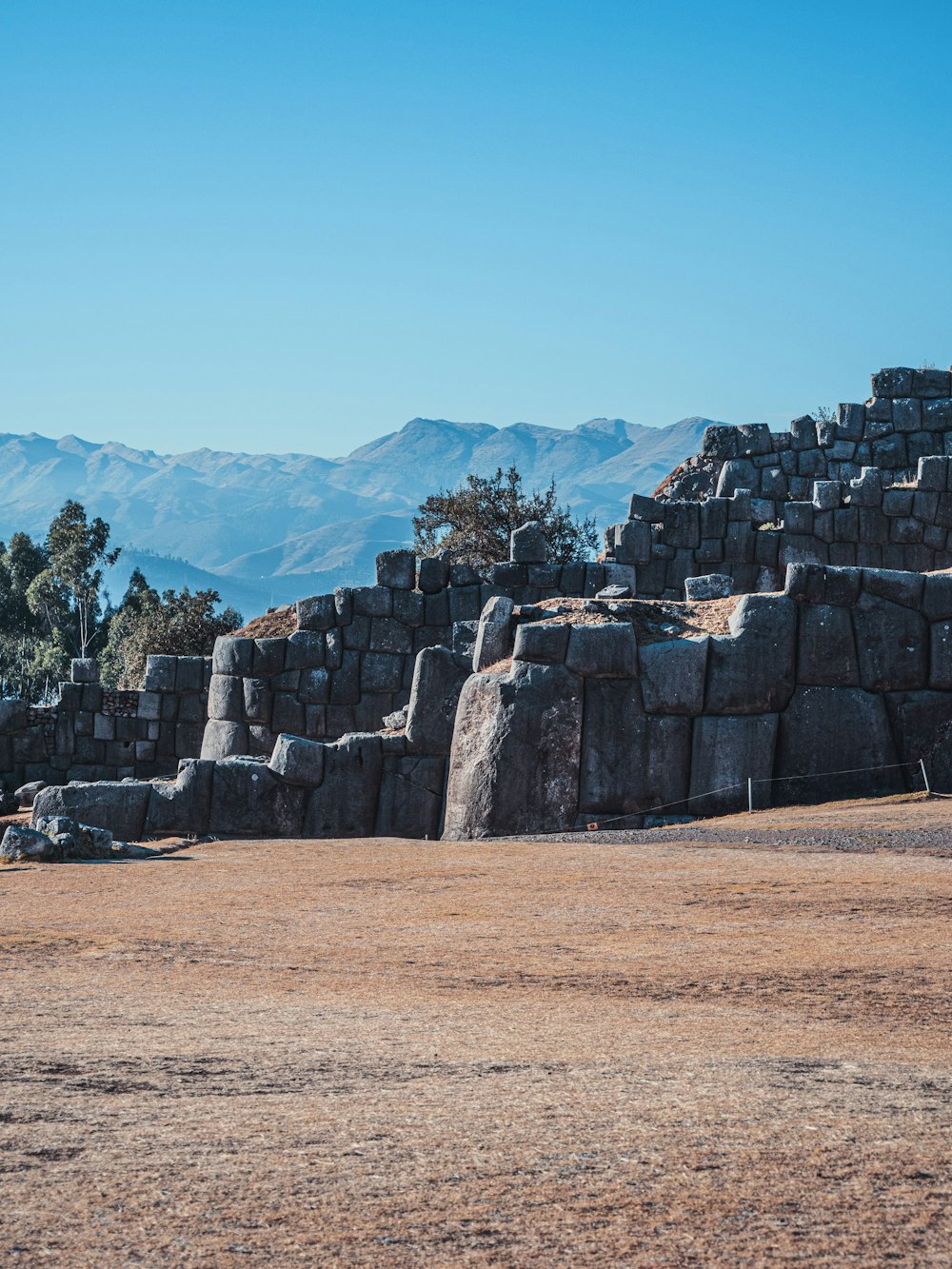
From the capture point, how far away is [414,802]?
865 inches

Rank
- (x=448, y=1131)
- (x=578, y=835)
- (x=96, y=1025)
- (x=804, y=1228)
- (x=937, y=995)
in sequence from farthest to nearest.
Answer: (x=578, y=835)
(x=937, y=995)
(x=96, y=1025)
(x=448, y=1131)
(x=804, y=1228)

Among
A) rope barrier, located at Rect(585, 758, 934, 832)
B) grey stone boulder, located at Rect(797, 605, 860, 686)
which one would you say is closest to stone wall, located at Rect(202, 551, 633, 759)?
rope barrier, located at Rect(585, 758, 934, 832)

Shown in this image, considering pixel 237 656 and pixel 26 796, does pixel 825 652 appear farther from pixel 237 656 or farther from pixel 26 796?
pixel 26 796

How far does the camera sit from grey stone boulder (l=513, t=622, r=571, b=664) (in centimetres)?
2038

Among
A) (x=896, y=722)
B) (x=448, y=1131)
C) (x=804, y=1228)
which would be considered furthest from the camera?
(x=896, y=722)

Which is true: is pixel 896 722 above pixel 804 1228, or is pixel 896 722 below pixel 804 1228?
above

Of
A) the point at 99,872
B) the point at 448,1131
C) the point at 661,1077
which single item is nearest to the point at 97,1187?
the point at 448,1131

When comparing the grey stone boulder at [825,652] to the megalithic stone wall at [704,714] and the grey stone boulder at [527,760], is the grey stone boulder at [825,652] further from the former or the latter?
the grey stone boulder at [527,760]

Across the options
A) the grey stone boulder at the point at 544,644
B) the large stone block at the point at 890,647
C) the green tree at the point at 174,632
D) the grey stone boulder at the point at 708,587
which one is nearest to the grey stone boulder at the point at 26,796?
the green tree at the point at 174,632

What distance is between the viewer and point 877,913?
11.6 metres

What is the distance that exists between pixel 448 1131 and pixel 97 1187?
1424mm

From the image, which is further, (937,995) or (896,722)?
(896,722)

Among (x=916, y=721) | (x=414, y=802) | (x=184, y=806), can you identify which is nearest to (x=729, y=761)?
(x=916, y=721)

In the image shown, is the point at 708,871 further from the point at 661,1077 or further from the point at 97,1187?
the point at 97,1187
